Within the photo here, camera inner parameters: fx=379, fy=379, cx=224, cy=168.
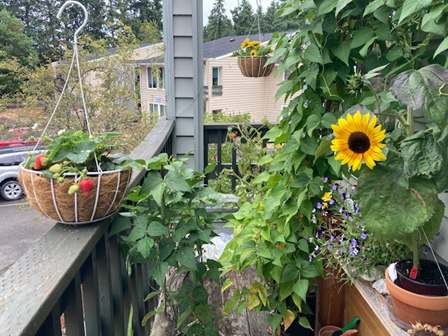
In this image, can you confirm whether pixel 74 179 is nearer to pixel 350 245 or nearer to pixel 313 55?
pixel 313 55

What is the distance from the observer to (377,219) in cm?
95

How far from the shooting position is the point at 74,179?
0.92m

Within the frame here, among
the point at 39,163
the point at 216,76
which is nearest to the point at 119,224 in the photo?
the point at 39,163

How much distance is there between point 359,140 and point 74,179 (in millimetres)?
698

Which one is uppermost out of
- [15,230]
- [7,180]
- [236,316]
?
[236,316]

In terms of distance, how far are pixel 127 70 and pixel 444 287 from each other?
7.41 meters

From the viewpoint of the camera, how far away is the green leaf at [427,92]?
0.82 meters

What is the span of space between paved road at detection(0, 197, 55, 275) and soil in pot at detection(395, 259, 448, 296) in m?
7.17

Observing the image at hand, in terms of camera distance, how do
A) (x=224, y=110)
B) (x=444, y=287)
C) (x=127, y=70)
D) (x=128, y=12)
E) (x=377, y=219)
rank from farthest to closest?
1. (x=128, y=12)
2. (x=127, y=70)
3. (x=224, y=110)
4. (x=444, y=287)
5. (x=377, y=219)

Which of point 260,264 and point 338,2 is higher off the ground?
point 338,2

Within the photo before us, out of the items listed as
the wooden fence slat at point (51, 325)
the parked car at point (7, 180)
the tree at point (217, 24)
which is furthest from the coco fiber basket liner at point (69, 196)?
the parked car at point (7, 180)

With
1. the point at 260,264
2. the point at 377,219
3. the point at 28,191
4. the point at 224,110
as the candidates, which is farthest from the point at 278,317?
the point at 224,110

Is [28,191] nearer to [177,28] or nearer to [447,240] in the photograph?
[447,240]

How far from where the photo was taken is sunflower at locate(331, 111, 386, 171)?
2.97 ft
